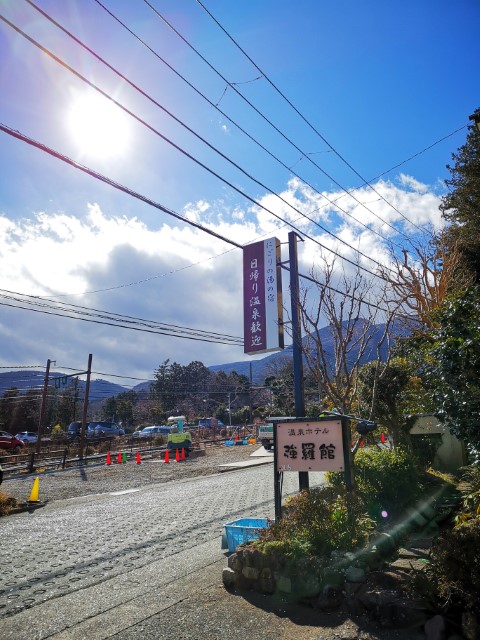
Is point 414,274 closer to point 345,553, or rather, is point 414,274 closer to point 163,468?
point 345,553

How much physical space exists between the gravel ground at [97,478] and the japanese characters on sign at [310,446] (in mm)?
10784

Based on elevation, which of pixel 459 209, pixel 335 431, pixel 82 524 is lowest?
pixel 82 524

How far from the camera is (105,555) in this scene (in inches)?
284

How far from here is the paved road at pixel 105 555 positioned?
4.88 m

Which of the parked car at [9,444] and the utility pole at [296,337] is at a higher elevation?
the utility pole at [296,337]

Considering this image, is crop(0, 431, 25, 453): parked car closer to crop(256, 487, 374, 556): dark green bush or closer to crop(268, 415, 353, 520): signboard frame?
crop(268, 415, 353, 520): signboard frame

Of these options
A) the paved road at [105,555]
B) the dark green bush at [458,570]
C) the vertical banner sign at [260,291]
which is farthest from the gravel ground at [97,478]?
the dark green bush at [458,570]

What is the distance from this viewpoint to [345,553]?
5.07 metres

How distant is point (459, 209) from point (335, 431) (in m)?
16.0

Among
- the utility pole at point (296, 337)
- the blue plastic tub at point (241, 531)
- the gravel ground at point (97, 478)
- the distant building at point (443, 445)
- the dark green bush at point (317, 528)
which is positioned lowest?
the gravel ground at point (97, 478)

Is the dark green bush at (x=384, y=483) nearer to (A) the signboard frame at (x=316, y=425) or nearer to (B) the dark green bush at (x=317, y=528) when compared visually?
(B) the dark green bush at (x=317, y=528)

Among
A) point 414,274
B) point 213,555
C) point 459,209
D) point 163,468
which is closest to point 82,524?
point 213,555

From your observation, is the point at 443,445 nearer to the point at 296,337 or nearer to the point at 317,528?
the point at 296,337

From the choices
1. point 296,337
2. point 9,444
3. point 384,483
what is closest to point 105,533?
point 296,337
